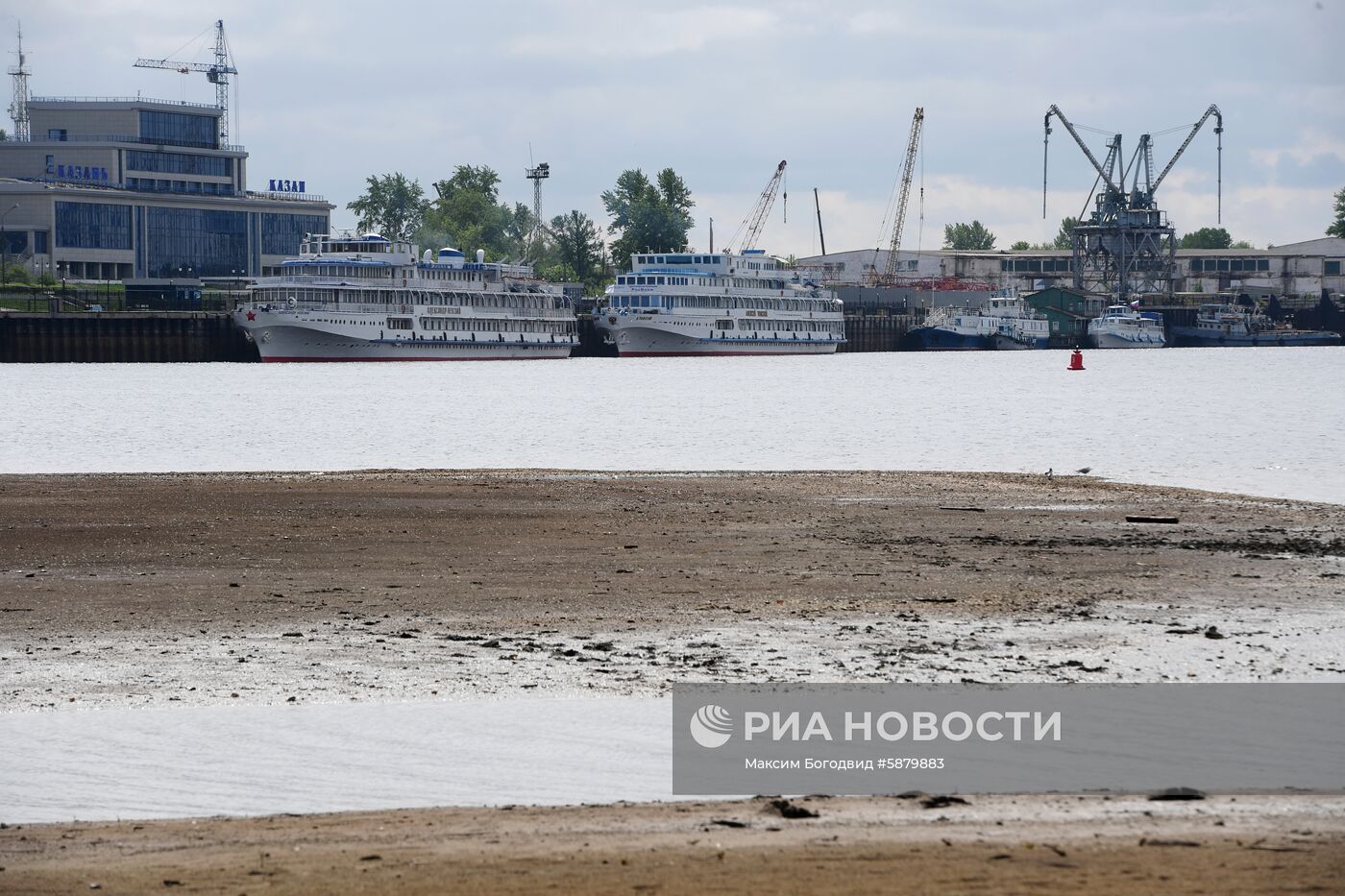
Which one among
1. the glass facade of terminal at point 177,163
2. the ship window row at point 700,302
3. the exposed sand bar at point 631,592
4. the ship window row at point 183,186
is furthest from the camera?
the glass facade of terminal at point 177,163

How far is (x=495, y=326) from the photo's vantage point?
170 m

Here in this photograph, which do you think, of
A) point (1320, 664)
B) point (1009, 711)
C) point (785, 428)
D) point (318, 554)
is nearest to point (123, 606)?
point (318, 554)

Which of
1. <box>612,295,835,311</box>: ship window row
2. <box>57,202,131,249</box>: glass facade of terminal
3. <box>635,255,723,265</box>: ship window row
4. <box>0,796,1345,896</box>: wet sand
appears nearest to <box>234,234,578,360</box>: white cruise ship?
<box>612,295,835,311</box>: ship window row

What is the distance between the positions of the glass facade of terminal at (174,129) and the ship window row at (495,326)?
48.7 meters

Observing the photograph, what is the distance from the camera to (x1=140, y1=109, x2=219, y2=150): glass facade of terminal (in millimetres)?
192575

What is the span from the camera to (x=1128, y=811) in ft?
36.6

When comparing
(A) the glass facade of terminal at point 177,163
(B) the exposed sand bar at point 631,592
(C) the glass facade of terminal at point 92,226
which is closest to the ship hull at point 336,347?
(C) the glass facade of terminal at point 92,226

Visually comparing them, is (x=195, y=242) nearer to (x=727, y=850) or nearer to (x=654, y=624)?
(x=654, y=624)

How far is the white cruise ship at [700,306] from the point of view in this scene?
179 meters

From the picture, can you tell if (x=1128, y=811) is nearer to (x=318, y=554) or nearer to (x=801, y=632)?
(x=801, y=632)

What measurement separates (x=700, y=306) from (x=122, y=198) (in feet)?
193

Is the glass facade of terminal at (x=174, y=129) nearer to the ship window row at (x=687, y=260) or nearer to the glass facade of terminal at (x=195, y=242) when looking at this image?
the glass facade of terminal at (x=195, y=242)

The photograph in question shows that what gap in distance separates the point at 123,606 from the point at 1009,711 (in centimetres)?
1011

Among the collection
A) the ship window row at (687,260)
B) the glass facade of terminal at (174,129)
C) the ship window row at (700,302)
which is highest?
the glass facade of terminal at (174,129)
